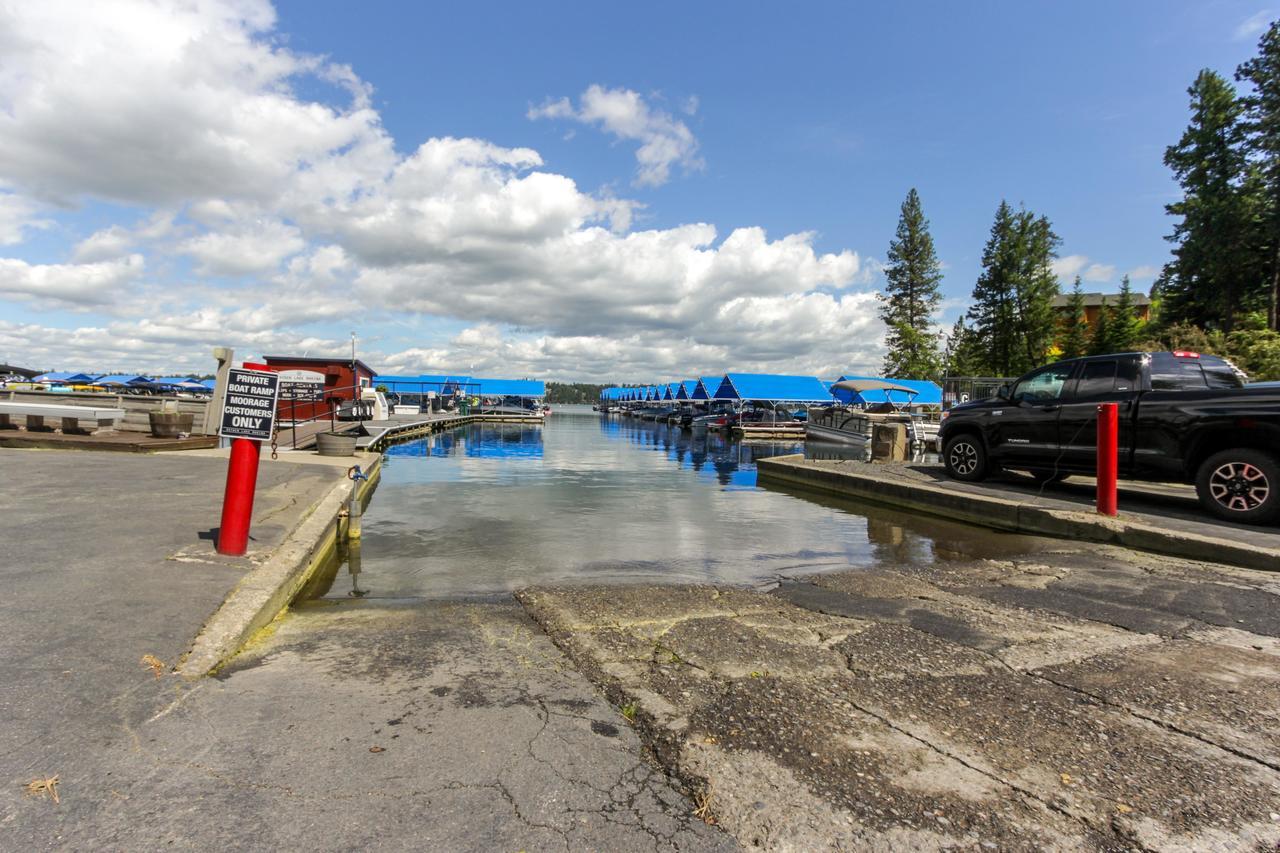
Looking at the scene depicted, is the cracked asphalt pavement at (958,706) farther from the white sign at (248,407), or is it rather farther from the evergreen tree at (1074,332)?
the evergreen tree at (1074,332)

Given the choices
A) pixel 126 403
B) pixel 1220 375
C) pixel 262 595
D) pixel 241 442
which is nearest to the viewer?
pixel 262 595

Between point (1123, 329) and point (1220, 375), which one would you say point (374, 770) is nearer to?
point (1220, 375)

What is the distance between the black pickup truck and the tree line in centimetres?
1546

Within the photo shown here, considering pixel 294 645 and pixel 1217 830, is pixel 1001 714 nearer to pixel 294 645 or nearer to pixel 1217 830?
pixel 1217 830

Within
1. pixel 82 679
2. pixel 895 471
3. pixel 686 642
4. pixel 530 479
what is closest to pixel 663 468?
pixel 530 479

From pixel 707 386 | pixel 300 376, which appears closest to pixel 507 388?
pixel 707 386

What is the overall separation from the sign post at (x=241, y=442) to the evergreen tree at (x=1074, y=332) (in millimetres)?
58865

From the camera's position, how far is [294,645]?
13.7ft

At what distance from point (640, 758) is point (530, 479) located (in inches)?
609

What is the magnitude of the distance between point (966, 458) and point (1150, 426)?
3.53 m

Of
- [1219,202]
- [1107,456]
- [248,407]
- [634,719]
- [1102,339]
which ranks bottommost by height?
[634,719]

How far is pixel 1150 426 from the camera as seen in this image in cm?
859

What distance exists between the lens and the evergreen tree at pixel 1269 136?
3428 cm

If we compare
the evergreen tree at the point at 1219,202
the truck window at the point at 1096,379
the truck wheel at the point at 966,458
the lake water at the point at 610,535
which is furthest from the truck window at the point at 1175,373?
the evergreen tree at the point at 1219,202
